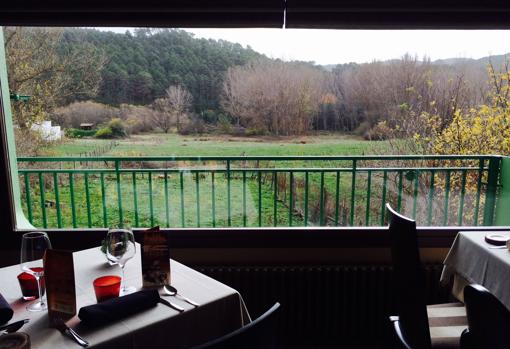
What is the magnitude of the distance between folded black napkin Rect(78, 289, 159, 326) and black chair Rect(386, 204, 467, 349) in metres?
0.96

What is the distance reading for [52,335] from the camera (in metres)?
1.09

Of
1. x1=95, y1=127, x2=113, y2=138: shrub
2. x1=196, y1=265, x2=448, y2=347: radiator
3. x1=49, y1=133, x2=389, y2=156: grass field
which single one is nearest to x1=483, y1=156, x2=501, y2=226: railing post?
x1=196, y1=265, x2=448, y2=347: radiator

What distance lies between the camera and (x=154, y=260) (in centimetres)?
141

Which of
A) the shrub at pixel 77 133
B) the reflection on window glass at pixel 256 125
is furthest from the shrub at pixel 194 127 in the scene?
the shrub at pixel 77 133

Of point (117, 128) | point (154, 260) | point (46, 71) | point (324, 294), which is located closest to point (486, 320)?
point (154, 260)

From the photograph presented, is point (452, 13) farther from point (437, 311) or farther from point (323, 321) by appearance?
point (323, 321)

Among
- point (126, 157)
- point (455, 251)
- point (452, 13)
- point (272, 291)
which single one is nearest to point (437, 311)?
point (455, 251)

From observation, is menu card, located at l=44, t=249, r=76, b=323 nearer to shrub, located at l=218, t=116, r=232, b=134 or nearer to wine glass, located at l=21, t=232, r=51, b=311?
wine glass, located at l=21, t=232, r=51, b=311

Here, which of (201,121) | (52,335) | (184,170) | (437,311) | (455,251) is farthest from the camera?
(184,170)

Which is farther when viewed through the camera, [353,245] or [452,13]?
[353,245]

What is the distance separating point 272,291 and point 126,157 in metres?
1.33

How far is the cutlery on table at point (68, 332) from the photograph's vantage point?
105 centimetres

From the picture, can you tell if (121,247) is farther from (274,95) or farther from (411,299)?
(274,95)

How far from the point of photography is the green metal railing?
9.05 feet
